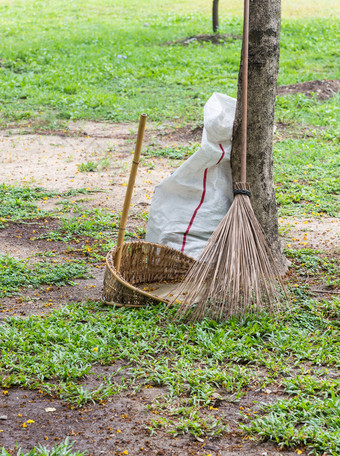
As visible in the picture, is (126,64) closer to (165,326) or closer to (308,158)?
(308,158)

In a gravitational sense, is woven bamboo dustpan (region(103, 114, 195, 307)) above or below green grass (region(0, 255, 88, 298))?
above

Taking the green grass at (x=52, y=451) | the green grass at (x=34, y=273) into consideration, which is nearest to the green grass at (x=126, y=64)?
the green grass at (x=34, y=273)

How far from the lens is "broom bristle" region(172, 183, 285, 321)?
331 centimetres

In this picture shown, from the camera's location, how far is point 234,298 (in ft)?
10.9

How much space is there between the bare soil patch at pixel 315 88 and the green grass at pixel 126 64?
2.01ft

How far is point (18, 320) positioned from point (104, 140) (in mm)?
4666

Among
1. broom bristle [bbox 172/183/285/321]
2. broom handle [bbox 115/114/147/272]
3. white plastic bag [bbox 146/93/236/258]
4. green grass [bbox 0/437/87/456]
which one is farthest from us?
white plastic bag [bbox 146/93/236/258]

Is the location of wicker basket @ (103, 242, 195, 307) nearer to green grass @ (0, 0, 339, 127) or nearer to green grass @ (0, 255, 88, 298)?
green grass @ (0, 255, 88, 298)

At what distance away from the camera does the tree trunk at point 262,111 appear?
12.5 feet

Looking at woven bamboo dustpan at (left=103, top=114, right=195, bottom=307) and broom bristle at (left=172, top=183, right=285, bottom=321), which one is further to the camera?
woven bamboo dustpan at (left=103, top=114, right=195, bottom=307)

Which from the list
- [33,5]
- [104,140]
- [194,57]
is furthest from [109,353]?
[33,5]

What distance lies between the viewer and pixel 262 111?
3.88 m

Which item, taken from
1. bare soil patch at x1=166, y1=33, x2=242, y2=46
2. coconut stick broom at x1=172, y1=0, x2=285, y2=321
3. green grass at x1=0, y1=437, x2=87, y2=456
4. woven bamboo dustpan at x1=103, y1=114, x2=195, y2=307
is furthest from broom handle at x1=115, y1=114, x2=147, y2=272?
bare soil patch at x1=166, y1=33, x2=242, y2=46

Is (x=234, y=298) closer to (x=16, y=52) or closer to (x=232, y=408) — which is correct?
(x=232, y=408)
